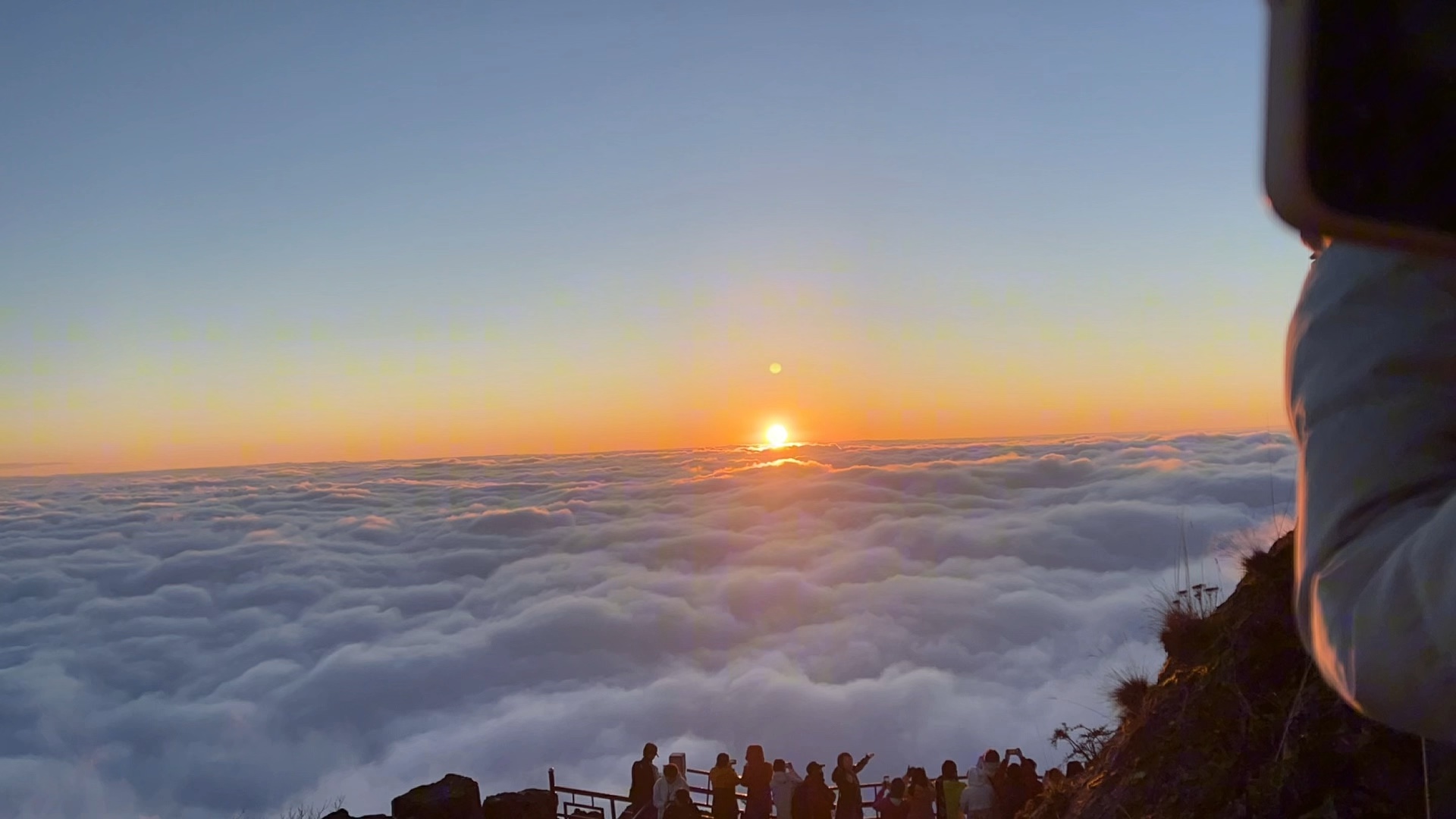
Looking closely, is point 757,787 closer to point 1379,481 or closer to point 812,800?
point 812,800

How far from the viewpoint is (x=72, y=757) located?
193750 millimetres

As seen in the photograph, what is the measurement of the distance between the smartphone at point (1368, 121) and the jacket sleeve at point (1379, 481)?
0.15 m

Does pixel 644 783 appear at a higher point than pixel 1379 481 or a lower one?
lower

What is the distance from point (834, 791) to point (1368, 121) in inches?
551

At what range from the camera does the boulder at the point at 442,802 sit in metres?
22.0

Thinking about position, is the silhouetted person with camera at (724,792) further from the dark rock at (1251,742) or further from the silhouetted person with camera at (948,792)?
the dark rock at (1251,742)

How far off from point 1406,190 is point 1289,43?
153 mm

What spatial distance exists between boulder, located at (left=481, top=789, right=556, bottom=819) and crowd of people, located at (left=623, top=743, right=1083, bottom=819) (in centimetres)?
956

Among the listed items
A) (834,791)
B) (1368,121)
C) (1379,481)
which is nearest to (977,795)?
(834,791)

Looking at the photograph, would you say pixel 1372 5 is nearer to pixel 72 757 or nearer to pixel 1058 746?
pixel 1058 746

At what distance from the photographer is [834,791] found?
44.0ft

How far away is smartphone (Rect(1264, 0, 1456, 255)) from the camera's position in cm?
69

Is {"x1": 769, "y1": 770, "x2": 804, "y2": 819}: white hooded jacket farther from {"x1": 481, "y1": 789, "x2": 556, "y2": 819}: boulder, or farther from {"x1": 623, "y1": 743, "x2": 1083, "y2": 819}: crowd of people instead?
{"x1": 481, "y1": 789, "x2": 556, "y2": 819}: boulder

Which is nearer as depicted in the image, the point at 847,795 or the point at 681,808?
the point at 681,808
